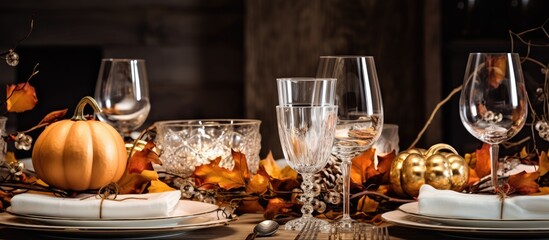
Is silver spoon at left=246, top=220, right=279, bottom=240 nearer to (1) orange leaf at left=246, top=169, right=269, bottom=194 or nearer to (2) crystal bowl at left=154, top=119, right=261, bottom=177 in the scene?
(1) orange leaf at left=246, top=169, right=269, bottom=194

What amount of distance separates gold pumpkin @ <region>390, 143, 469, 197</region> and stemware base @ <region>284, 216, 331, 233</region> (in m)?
0.15

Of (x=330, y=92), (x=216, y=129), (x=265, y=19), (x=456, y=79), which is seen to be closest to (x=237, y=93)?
(x=265, y=19)

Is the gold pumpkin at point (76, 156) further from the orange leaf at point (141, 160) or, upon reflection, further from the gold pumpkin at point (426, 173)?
the gold pumpkin at point (426, 173)

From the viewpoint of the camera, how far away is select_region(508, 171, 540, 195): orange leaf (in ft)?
3.85

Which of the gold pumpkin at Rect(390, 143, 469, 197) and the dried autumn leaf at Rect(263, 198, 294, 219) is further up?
the gold pumpkin at Rect(390, 143, 469, 197)

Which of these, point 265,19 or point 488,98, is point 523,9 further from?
point 488,98

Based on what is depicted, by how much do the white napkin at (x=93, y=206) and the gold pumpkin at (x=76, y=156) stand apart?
0.04m

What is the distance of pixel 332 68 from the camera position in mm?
1129

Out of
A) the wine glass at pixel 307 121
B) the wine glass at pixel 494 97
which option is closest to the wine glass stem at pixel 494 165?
the wine glass at pixel 494 97

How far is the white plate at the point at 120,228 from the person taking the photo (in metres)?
1.03

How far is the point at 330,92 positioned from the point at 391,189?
217mm

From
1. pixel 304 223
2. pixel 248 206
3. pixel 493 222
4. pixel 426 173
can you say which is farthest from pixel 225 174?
pixel 493 222

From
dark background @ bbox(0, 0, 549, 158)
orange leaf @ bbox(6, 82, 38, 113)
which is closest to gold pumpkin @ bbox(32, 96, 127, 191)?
orange leaf @ bbox(6, 82, 38, 113)

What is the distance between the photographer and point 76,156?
1.13 metres
